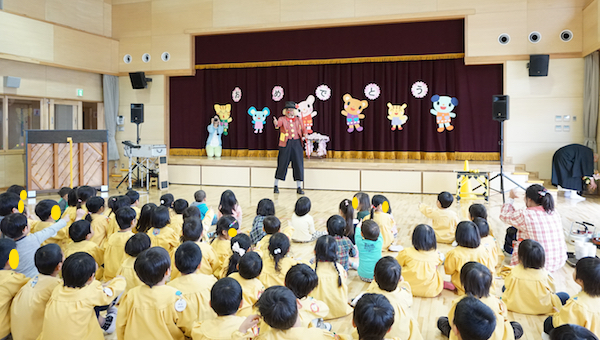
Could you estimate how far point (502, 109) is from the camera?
6680 millimetres

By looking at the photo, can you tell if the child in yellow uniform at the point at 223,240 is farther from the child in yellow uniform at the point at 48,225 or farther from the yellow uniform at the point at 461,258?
the yellow uniform at the point at 461,258

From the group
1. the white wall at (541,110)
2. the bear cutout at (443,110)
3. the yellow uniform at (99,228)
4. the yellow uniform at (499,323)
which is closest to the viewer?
the yellow uniform at (499,323)

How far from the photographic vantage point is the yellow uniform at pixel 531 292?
2.60 metres

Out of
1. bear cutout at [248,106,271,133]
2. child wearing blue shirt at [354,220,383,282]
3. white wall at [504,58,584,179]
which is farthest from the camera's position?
bear cutout at [248,106,271,133]

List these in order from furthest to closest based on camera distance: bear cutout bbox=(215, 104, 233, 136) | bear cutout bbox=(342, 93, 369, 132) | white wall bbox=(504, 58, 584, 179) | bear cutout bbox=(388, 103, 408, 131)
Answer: bear cutout bbox=(215, 104, 233, 136) < bear cutout bbox=(342, 93, 369, 132) < bear cutout bbox=(388, 103, 408, 131) < white wall bbox=(504, 58, 584, 179)

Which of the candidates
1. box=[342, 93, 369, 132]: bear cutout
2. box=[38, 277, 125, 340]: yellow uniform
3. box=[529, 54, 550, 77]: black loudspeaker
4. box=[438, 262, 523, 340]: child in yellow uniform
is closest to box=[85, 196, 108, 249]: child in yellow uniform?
box=[38, 277, 125, 340]: yellow uniform

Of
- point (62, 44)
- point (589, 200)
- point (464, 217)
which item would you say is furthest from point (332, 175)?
point (62, 44)

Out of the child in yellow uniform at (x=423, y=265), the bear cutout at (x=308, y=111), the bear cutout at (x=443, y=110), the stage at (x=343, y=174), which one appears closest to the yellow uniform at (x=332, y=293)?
the child in yellow uniform at (x=423, y=265)

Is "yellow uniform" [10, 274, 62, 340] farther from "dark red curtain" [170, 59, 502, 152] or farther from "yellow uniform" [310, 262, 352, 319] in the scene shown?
"dark red curtain" [170, 59, 502, 152]

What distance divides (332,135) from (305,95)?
1.07 metres

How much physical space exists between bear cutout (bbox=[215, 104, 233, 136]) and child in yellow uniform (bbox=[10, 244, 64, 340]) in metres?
8.13

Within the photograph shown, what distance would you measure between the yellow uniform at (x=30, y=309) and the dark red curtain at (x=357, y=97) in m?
7.75

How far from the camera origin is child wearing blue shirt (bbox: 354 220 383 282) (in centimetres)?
318

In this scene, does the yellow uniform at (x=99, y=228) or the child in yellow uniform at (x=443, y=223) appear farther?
the child in yellow uniform at (x=443, y=223)
